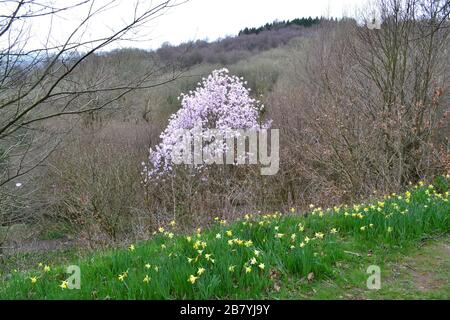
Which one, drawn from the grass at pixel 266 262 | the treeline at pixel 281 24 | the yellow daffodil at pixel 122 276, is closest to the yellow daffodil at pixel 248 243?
the grass at pixel 266 262

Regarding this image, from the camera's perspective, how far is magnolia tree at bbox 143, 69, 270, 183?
13.7 meters

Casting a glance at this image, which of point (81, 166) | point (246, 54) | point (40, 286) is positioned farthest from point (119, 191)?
point (246, 54)

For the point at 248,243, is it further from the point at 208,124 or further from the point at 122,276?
the point at 208,124

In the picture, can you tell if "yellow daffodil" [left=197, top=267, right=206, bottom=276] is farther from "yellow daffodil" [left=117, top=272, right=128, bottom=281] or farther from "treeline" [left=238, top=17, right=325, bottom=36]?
"treeline" [left=238, top=17, right=325, bottom=36]

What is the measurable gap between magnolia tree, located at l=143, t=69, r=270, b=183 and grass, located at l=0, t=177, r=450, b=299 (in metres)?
8.69

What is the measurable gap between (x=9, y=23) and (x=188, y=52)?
2051 mm

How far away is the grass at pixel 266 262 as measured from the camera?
3463 millimetres

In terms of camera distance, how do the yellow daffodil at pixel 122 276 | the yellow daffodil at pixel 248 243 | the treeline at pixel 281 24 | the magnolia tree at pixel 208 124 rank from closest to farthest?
the yellow daffodil at pixel 122 276, the yellow daffodil at pixel 248 243, the magnolia tree at pixel 208 124, the treeline at pixel 281 24

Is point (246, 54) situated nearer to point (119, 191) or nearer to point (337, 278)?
point (119, 191)

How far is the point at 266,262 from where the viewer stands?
373 centimetres

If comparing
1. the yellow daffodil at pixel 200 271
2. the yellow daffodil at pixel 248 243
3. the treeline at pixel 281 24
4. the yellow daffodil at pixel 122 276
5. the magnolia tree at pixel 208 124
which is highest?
the treeline at pixel 281 24

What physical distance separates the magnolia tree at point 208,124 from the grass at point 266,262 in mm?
8692

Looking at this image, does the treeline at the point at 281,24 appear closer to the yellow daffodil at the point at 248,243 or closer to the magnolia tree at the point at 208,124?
the magnolia tree at the point at 208,124

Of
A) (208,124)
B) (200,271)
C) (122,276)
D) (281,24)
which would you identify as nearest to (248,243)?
(200,271)
